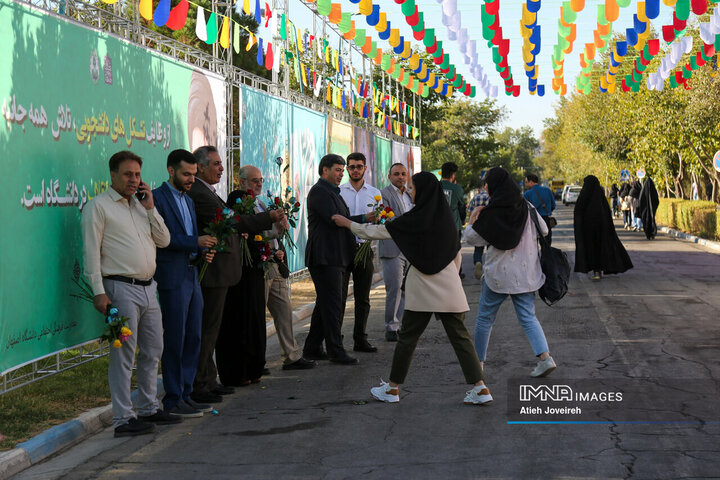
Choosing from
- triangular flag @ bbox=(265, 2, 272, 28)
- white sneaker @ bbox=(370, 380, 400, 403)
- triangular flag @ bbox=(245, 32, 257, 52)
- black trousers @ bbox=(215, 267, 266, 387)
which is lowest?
white sneaker @ bbox=(370, 380, 400, 403)

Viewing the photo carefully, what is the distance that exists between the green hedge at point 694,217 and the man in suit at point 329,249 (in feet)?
69.0

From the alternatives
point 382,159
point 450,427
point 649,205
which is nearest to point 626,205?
point 649,205

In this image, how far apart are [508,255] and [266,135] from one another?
6.80 m

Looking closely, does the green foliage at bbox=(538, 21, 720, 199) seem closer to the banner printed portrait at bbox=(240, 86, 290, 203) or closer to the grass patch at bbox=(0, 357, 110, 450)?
the banner printed portrait at bbox=(240, 86, 290, 203)

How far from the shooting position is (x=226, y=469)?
5.62 metres

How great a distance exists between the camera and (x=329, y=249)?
915 centimetres

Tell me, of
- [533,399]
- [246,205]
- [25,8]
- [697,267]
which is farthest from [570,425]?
[697,267]

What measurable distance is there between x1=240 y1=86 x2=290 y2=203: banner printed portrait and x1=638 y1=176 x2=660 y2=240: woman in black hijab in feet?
57.7

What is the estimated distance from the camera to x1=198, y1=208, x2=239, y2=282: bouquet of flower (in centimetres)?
733

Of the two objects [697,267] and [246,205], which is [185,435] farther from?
[697,267]

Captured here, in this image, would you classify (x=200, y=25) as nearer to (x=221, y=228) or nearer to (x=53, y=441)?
(x=221, y=228)

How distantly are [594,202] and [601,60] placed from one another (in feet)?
132

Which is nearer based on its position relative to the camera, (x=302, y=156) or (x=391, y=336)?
(x=391, y=336)

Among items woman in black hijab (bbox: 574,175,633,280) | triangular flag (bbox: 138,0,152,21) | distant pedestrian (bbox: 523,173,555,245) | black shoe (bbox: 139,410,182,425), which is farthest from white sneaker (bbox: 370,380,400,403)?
woman in black hijab (bbox: 574,175,633,280)
